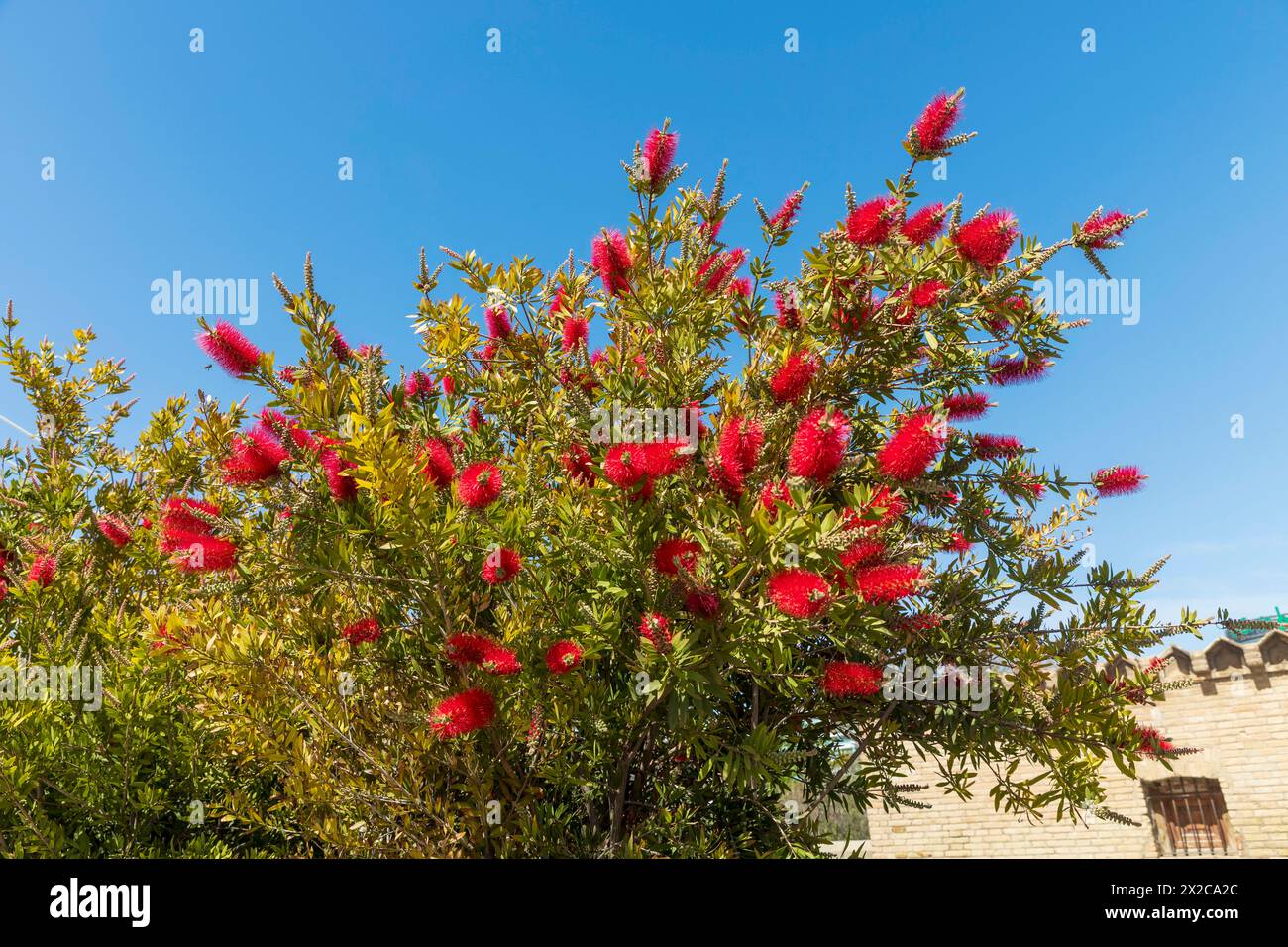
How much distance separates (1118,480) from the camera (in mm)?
2654

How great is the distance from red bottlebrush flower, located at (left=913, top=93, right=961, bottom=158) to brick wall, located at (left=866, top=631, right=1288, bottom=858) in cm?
1019

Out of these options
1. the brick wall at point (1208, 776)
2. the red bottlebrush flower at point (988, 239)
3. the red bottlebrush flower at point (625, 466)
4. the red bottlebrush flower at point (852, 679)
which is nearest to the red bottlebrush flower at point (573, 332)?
the red bottlebrush flower at point (625, 466)

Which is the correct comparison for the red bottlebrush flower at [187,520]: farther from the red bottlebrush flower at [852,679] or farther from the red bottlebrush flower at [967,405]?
the red bottlebrush flower at [967,405]

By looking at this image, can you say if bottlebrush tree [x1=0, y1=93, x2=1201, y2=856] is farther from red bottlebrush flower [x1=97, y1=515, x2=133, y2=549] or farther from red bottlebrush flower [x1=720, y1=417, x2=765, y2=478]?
red bottlebrush flower [x1=97, y1=515, x2=133, y2=549]

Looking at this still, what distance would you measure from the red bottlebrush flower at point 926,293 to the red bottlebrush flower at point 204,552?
83.2 inches

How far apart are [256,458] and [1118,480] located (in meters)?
2.67

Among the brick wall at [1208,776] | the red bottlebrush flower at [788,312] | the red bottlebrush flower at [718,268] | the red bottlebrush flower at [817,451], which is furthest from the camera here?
the brick wall at [1208,776]

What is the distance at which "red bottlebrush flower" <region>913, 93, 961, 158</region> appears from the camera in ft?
7.89

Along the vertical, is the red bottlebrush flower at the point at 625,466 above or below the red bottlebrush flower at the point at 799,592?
above

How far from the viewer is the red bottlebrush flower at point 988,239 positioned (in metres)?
2.19

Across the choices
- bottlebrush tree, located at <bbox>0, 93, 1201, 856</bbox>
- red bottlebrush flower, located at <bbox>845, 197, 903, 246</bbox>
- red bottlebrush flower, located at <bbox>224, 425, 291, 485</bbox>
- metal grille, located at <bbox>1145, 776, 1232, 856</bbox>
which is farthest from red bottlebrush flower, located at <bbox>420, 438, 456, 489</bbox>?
metal grille, located at <bbox>1145, 776, 1232, 856</bbox>

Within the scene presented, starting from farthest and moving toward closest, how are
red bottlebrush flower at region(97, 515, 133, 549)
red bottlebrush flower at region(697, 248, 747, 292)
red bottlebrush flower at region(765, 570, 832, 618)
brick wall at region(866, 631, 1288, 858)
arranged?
brick wall at region(866, 631, 1288, 858) < red bottlebrush flower at region(97, 515, 133, 549) < red bottlebrush flower at region(697, 248, 747, 292) < red bottlebrush flower at region(765, 570, 832, 618)
